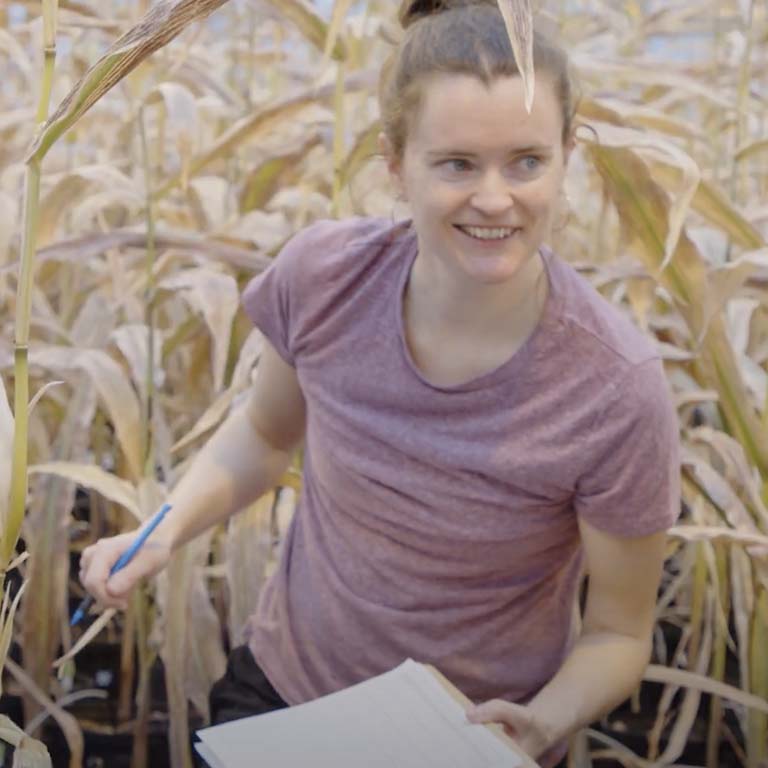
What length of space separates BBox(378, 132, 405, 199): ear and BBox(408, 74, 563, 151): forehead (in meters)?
0.07

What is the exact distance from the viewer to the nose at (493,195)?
756 mm

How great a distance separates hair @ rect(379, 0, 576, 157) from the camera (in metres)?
0.77

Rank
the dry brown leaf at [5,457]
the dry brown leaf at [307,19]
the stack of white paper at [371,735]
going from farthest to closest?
the dry brown leaf at [307,19] → the stack of white paper at [371,735] → the dry brown leaf at [5,457]

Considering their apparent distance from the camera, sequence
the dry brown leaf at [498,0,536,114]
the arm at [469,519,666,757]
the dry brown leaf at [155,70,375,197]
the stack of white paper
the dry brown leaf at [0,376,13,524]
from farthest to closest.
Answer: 1. the dry brown leaf at [155,70,375,197]
2. the arm at [469,519,666,757]
3. the stack of white paper
4. the dry brown leaf at [0,376,13,524]
5. the dry brown leaf at [498,0,536,114]

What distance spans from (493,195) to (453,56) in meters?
0.09

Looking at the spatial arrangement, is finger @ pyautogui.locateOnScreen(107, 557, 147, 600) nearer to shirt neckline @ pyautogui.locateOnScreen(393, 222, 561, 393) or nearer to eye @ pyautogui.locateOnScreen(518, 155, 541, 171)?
shirt neckline @ pyautogui.locateOnScreen(393, 222, 561, 393)

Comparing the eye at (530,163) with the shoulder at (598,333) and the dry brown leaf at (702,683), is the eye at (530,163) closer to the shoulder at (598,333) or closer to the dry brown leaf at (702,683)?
the shoulder at (598,333)

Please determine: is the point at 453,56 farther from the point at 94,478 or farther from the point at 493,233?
the point at 94,478

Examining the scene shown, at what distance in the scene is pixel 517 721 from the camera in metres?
0.74

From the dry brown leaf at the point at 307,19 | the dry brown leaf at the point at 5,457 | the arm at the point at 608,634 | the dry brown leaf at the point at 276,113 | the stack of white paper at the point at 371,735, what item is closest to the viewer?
the dry brown leaf at the point at 5,457

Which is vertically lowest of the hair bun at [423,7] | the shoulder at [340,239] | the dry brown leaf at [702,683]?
the dry brown leaf at [702,683]

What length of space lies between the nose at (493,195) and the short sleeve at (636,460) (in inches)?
5.2

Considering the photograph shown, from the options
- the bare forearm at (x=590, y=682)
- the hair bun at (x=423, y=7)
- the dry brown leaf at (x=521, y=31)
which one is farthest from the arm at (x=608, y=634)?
the dry brown leaf at (x=521, y=31)

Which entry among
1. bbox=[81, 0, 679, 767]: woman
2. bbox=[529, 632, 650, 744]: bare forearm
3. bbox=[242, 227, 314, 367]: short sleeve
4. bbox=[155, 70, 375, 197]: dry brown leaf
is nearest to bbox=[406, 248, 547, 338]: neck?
bbox=[81, 0, 679, 767]: woman
